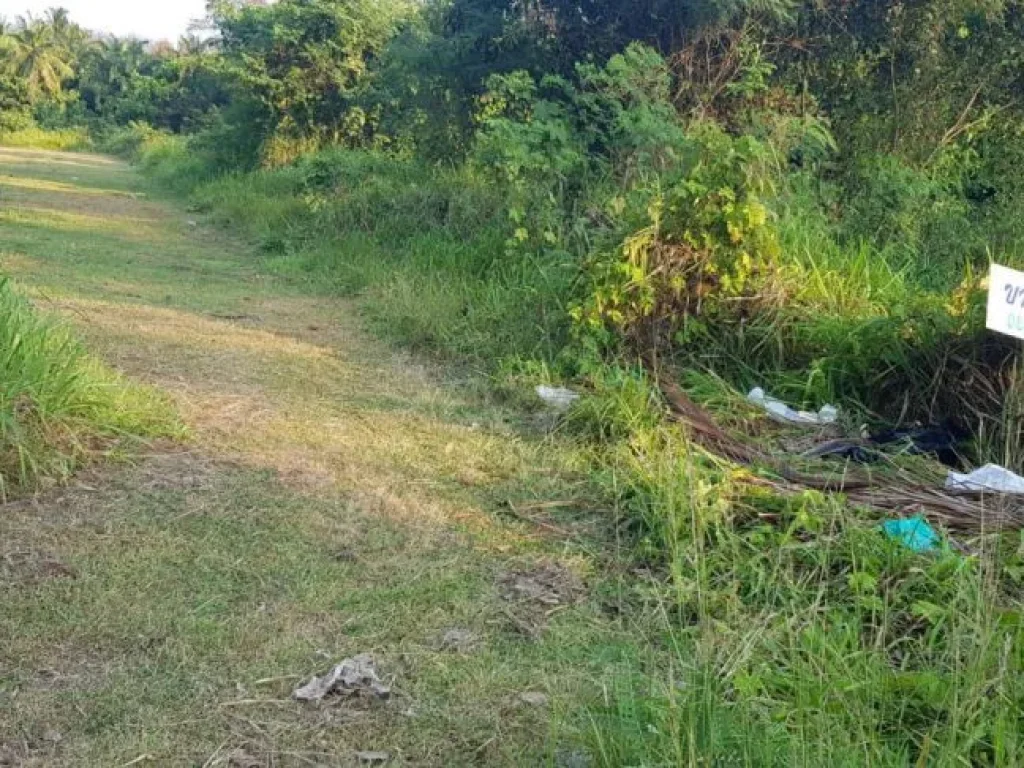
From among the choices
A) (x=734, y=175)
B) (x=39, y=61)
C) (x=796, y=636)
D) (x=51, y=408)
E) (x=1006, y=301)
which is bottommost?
(x=796, y=636)

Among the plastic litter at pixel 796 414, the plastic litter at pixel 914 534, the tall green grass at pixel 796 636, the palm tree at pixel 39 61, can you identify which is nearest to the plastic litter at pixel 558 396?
the tall green grass at pixel 796 636

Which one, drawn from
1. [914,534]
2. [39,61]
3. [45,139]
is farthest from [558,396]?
[39,61]

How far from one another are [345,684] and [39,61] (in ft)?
182

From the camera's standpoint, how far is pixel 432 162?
11.0 meters

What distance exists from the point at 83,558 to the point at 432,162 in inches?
334

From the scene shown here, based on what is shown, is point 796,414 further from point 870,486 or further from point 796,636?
point 796,636

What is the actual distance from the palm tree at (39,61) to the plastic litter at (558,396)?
161ft

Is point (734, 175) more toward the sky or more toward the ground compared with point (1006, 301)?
more toward the sky

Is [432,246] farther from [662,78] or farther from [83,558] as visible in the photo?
[83,558]

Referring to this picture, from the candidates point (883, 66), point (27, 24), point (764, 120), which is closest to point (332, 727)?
point (764, 120)

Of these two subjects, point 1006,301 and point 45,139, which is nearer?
point 1006,301

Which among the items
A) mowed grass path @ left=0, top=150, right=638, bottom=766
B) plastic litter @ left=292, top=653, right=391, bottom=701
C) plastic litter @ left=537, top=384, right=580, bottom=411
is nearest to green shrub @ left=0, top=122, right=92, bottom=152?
plastic litter @ left=537, top=384, right=580, bottom=411

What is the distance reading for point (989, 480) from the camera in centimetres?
386

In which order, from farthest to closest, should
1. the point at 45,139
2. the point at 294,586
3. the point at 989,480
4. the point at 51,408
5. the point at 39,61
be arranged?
the point at 39,61 → the point at 45,139 → the point at 989,480 → the point at 51,408 → the point at 294,586
